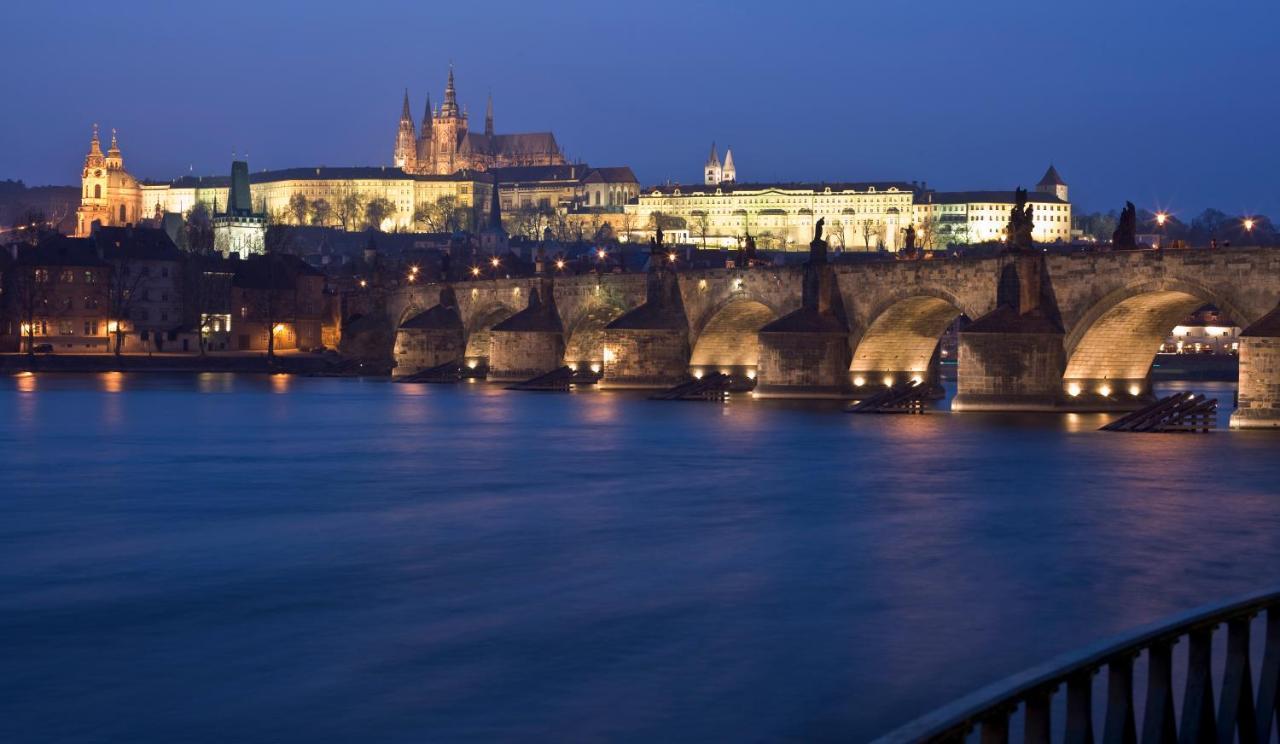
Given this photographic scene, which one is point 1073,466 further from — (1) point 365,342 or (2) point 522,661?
(1) point 365,342

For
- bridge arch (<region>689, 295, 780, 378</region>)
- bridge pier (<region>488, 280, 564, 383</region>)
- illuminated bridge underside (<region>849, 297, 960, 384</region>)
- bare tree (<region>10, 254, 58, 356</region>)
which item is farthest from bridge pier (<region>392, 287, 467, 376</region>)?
illuminated bridge underside (<region>849, 297, 960, 384</region>)

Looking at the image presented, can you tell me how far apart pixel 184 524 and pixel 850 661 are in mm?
15779

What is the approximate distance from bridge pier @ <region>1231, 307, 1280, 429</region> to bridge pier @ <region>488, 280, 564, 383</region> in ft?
139

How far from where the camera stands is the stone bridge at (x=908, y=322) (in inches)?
1836

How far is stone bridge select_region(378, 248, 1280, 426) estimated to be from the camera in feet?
153

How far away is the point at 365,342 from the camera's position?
104 meters

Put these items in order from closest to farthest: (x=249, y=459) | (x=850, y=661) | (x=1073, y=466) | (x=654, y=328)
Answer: (x=850, y=661) → (x=1073, y=466) → (x=249, y=459) → (x=654, y=328)

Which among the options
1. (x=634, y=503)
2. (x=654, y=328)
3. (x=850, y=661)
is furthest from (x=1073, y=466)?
(x=654, y=328)

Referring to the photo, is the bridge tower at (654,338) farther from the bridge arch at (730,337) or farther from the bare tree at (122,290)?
the bare tree at (122,290)

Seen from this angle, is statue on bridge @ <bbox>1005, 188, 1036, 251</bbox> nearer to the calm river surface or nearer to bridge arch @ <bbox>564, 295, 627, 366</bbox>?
the calm river surface

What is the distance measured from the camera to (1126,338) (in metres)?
51.8

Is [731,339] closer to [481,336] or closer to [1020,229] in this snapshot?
[1020,229]

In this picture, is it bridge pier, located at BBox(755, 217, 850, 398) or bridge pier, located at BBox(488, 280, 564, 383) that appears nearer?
bridge pier, located at BBox(755, 217, 850, 398)

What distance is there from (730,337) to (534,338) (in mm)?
13909
